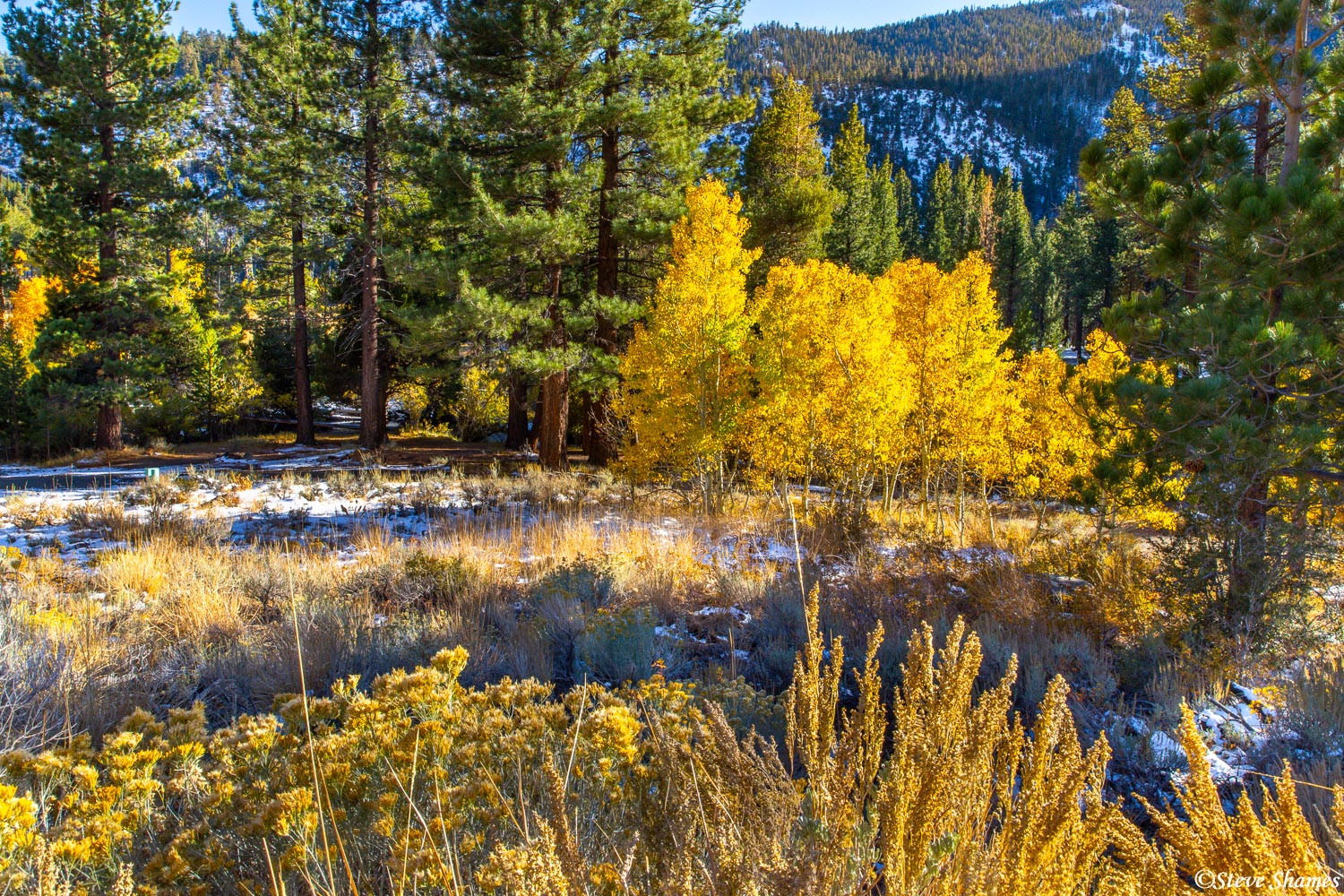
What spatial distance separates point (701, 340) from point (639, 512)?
285 centimetres

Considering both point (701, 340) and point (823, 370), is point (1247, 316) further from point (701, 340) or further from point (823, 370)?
point (701, 340)

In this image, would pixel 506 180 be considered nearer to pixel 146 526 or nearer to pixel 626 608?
pixel 146 526

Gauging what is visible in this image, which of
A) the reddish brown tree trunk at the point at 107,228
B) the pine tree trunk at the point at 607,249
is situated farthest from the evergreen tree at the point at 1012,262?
the reddish brown tree trunk at the point at 107,228

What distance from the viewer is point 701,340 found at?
10.8 m

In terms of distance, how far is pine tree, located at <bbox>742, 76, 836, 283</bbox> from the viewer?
766 inches

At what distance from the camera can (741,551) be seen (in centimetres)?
796

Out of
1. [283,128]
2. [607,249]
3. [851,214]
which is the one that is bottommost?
[607,249]

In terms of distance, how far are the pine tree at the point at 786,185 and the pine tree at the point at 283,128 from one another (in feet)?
37.0

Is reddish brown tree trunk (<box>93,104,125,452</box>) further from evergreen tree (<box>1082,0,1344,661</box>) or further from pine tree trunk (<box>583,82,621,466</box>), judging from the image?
evergreen tree (<box>1082,0,1344,661</box>)

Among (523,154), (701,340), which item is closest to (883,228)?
(523,154)

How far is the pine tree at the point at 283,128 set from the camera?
16797 millimetres

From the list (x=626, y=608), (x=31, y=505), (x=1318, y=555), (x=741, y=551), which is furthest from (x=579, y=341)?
(x=1318, y=555)

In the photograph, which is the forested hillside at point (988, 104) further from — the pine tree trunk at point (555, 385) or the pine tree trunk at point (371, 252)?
the pine tree trunk at point (555, 385)

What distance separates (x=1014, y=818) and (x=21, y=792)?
9.99 ft
